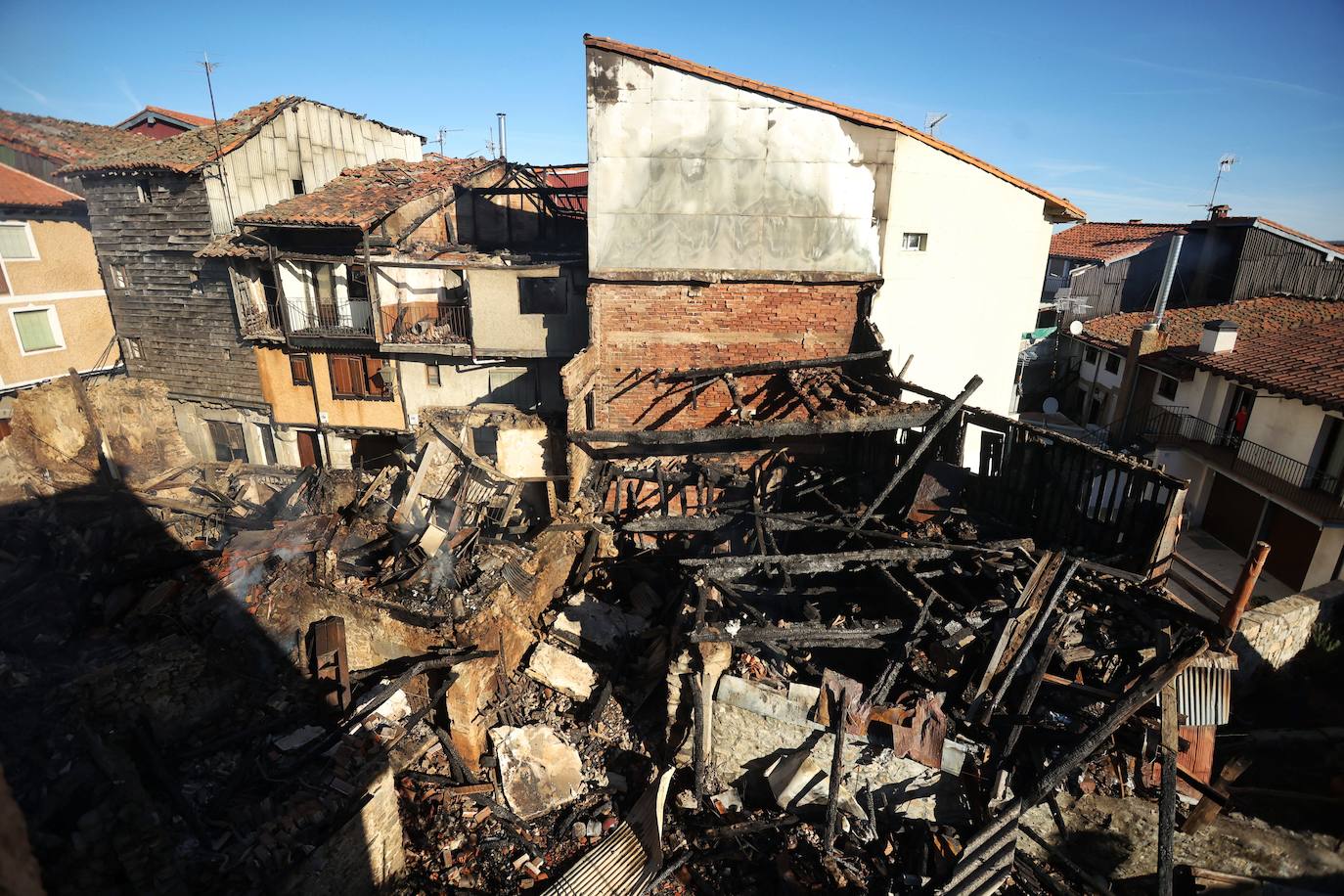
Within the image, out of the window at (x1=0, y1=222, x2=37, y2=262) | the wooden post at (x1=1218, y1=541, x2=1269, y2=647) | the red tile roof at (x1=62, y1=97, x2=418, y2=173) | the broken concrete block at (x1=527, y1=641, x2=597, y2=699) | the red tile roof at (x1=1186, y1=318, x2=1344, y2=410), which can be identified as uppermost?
the red tile roof at (x1=62, y1=97, x2=418, y2=173)

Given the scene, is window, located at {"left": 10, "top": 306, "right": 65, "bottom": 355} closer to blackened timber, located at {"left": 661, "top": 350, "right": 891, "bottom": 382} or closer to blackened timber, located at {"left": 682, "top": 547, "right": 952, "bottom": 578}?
blackened timber, located at {"left": 661, "top": 350, "right": 891, "bottom": 382}

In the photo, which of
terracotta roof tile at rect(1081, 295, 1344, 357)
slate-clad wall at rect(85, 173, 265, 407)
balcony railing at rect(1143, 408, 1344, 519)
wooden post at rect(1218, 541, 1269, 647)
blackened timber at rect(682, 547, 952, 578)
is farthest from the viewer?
terracotta roof tile at rect(1081, 295, 1344, 357)

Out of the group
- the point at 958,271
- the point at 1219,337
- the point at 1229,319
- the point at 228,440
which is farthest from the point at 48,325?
the point at 1229,319

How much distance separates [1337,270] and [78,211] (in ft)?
142

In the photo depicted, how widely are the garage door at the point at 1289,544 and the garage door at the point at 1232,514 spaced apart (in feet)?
1.48

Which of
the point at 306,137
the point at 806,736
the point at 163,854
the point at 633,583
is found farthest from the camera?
the point at 306,137

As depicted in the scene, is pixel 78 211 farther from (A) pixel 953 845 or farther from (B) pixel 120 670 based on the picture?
(A) pixel 953 845

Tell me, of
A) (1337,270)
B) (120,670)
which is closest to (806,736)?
(120,670)

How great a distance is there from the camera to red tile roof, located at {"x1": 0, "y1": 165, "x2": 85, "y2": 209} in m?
16.9

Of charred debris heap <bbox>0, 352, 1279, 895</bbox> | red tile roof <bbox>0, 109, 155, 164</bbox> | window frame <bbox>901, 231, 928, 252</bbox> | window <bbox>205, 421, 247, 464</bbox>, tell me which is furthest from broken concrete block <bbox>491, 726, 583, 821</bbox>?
red tile roof <bbox>0, 109, 155, 164</bbox>

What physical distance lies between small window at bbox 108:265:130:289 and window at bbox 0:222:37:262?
7.78 ft

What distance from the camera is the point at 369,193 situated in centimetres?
1747

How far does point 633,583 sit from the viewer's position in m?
11.6

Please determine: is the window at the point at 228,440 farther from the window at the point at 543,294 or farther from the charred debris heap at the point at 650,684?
the window at the point at 543,294
